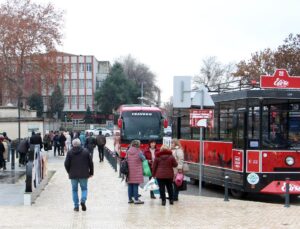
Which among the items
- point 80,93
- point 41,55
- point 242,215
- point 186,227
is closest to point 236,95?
point 242,215

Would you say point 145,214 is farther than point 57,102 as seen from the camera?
No

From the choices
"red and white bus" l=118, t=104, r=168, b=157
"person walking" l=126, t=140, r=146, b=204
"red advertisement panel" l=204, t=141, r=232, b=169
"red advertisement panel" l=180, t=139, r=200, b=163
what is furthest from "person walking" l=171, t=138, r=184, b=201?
"red and white bus" l=118, t=104, r=168, b=157

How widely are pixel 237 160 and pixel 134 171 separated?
329 centimetres

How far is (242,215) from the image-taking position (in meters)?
12.3

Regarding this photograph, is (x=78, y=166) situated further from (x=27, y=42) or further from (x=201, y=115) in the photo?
(x=27, y=42)

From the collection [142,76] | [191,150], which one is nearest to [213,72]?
[142,76]

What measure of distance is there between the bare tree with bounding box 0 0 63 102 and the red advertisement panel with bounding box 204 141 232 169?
3786 cm

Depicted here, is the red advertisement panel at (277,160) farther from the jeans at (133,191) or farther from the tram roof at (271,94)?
the jeans at (133,191)

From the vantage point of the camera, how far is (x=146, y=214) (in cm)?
1238

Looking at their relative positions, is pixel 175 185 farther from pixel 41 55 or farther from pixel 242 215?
pixel 41 55

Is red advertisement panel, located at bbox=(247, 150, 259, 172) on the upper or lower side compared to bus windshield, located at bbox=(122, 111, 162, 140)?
lower

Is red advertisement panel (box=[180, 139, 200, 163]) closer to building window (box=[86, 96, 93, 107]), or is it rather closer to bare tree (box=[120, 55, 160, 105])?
bare tree (box=[120, 55, 160, 105])

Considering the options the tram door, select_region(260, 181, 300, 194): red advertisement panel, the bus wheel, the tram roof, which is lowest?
the bus wheel

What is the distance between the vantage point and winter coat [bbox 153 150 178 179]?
44.9 ft
